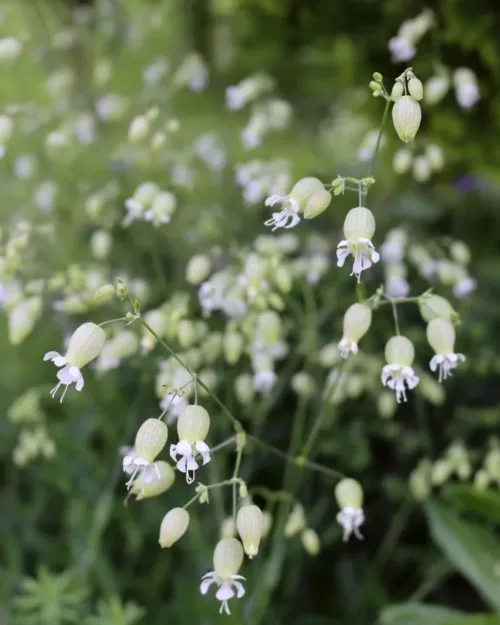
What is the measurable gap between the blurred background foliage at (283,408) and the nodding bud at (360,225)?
406 mm

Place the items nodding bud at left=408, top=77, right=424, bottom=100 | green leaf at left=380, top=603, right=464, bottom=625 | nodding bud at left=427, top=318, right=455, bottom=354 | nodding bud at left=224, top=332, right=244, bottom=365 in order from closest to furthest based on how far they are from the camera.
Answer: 1. nodding bud at left=408, top=77, right=424, bottom=100
2. nodding bud at left=427, top=318, right=455, bottom=354
3. nodding bud at left=224, top=332, right=244, bottom=365
4. green leaf at left=380, top=603, right=464, bottom=625

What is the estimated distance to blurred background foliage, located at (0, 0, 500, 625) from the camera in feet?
4.23

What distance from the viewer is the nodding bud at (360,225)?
0.71m

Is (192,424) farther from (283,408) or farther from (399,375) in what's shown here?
(283,408)

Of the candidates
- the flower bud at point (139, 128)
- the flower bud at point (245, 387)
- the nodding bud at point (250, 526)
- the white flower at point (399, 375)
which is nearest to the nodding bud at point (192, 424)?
the nodding bud at point (250, 526)

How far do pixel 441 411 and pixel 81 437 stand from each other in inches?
32.6

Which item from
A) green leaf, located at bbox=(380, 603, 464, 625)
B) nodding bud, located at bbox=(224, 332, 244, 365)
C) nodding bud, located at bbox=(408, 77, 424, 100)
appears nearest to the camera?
nodding bud, located at bbox=(408, 77, 424, 100)

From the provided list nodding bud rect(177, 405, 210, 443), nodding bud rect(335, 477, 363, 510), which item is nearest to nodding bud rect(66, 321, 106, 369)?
nodding bud rect(177, 405, 210, 443)

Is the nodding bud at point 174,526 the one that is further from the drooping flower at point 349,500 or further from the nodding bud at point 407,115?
the nodding bud at point 407,115

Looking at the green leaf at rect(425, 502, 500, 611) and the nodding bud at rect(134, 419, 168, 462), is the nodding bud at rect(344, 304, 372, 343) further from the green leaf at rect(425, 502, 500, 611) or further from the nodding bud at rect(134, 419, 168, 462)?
the green leaf at rect(425, 502, 500, 611)

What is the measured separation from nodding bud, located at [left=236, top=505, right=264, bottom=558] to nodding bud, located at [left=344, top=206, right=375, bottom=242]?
11.9 inches

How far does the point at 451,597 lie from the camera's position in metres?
1.61

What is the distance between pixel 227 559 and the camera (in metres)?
0.74

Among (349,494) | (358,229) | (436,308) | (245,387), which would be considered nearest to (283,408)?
(245,387)
